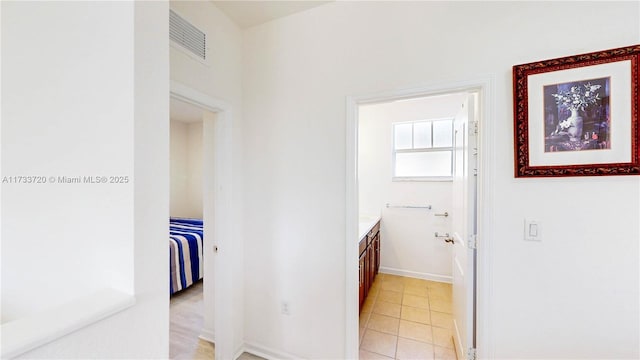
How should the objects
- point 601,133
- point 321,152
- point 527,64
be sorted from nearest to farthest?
point 601,133 → point 527,64 → point 321,152

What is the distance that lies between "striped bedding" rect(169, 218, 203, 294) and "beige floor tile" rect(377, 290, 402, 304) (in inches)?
95.1

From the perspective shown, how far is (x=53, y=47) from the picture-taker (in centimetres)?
88

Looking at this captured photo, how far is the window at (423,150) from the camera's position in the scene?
10.9 feet

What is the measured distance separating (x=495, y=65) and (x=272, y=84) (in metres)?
1.50

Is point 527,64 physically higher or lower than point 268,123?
higher

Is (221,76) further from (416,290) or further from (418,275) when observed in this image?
(418,275)

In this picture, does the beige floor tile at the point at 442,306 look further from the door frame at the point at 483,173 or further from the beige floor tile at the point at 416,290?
the door frame at the point at 483,173

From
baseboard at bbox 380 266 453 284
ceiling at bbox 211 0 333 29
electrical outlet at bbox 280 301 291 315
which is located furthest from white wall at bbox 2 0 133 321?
baseboard at bbox 380 266 453 284

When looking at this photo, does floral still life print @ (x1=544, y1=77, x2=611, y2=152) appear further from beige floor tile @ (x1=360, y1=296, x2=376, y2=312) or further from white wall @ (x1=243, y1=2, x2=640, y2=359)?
beige floor tile @ (x1=360, y1=296, x2=376, y2=312)

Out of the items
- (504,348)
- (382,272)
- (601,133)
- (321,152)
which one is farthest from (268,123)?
(382,272)

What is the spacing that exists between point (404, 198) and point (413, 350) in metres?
1.93

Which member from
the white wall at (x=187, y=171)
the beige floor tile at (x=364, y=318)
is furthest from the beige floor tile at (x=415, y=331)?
the white wall at (x=187, y=171)

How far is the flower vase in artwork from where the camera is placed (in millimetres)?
1238

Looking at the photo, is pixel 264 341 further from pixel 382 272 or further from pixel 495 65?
pixel 495 65
